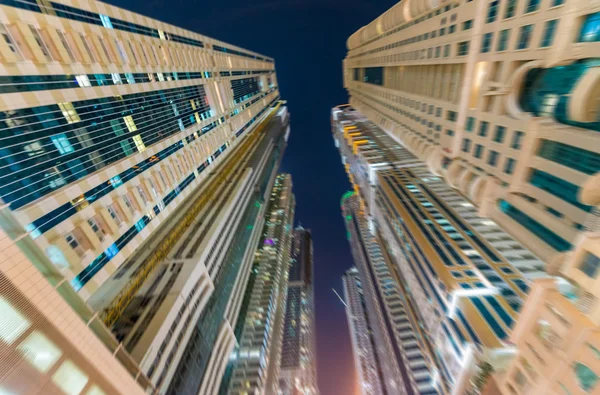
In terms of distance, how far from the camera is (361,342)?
139m

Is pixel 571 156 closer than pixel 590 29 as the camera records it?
No

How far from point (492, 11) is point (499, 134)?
1288 centimetres

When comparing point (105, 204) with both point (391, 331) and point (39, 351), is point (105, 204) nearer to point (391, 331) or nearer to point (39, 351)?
point (39, 351)

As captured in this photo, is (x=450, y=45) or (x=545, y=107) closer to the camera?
(x=545, y=107)

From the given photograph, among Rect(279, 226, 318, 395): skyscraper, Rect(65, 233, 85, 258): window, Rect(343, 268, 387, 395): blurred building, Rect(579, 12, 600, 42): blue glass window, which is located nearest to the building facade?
Rect(579, 12, 600, 42): blue glass window

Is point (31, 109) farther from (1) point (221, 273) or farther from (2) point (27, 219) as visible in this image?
(1) point (221, 273)

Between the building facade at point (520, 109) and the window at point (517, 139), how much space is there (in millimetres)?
103

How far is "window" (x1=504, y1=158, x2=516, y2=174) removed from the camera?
2473 cm

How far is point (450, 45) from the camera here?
32.7 meters

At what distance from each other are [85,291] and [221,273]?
138ft

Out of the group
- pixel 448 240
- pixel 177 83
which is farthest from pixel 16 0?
pixel 448 240

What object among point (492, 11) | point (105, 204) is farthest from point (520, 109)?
point (105, 204)

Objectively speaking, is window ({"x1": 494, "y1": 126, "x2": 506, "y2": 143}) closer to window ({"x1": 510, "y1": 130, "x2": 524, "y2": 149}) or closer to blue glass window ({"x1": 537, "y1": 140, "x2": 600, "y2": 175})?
window ({"x1": 510, "y1": 130, "x2": 524, "y2": 149})

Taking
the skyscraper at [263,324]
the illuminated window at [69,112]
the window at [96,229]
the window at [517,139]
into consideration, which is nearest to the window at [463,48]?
the window at [517,139]
